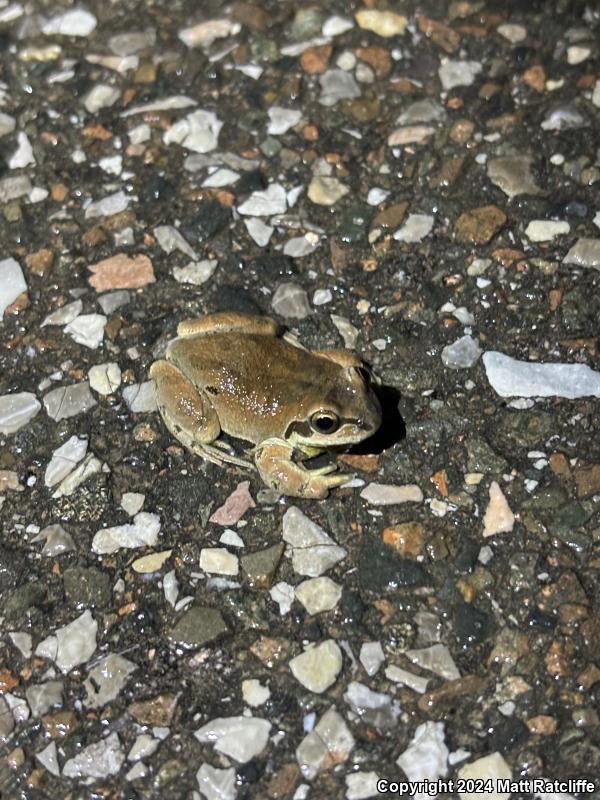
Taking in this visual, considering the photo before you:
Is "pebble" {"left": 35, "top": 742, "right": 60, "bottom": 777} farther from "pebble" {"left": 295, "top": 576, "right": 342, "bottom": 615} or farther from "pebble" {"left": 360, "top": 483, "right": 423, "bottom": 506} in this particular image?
"pebble" {"left": 360, "top": 483, "right": 423, "bottom": 506}

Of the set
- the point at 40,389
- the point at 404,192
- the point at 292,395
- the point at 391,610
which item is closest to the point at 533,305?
the point at 404,192

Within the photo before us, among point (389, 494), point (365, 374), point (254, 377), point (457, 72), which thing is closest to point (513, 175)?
point (457, 72)

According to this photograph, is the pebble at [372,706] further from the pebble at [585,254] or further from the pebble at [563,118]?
the pebble at [563,118]

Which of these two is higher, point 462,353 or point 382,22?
point 382,22

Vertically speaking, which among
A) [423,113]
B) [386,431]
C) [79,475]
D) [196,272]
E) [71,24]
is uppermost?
[71,24]

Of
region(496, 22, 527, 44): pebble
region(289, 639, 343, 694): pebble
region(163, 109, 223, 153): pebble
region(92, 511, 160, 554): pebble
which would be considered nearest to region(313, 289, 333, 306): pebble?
region(163, 109, 223, 153): pebble

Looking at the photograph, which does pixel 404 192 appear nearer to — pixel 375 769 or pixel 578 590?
pixel 578 590

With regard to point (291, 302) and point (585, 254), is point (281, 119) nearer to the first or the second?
point (291, 302)
